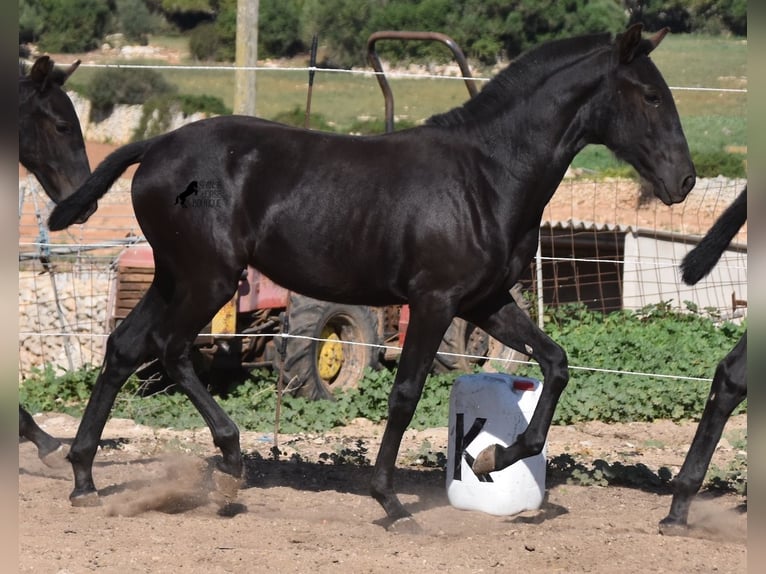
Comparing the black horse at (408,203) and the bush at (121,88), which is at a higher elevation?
the black horse at (408,203)

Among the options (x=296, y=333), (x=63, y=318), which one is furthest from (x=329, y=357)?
(x=63, y=318)

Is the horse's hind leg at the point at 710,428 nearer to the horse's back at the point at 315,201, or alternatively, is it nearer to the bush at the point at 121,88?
the horse's back at the point at 315,201

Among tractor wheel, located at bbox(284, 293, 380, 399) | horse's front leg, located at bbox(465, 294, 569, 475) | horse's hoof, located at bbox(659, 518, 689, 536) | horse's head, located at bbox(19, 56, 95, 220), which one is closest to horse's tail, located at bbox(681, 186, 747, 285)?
horse's front leg, located at bbox(465, 294, 569, 475)

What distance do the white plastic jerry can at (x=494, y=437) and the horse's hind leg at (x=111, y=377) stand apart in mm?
1726

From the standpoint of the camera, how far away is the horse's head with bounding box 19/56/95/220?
6.33m

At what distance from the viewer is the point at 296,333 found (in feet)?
32.8

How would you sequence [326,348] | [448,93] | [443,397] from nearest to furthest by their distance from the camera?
[443,397] → [326,348] → [448,93]

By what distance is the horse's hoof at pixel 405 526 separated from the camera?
5320 mm

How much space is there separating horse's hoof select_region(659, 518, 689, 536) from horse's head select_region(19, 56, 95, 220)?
381cm

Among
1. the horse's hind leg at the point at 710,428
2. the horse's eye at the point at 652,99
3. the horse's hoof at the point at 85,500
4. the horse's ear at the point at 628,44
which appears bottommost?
the horse's hoof at the point at 85,500

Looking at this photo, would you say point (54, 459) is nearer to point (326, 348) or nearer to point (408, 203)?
point (408, 203)

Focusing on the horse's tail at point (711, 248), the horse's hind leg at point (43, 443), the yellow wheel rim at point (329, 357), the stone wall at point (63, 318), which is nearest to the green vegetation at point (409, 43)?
the stone wall at point (63, 318)

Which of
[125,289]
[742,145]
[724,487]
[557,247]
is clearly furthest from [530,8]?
[724,487]

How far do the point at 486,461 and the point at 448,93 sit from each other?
40.5 m
